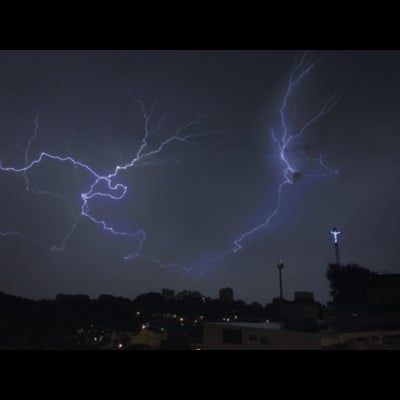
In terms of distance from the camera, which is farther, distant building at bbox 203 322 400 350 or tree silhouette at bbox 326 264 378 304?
tree silhouette at bbox 326 264 378 304

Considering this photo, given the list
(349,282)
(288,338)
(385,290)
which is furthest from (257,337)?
(349,282)

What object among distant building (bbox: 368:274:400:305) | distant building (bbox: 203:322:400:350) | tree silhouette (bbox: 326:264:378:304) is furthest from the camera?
tree silhouette (bbox: 326:264:378:304)

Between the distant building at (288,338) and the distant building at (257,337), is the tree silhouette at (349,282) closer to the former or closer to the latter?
the distant building at (288,338)

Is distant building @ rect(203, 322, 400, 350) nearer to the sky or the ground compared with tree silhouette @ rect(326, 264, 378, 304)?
nearer to the ground

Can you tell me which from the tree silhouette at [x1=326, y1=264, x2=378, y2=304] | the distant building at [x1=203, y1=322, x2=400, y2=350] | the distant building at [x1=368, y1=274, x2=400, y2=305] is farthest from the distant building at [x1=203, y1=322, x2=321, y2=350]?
the tree silhouette at [x1=326, y1=264, x2=378, y2=304]

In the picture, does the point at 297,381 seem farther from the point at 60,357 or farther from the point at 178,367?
the point at 60,357

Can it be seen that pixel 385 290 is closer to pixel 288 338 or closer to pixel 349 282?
pixel 349 282

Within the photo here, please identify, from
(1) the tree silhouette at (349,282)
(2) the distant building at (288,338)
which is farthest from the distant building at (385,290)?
(2) the distant building at (288,338)

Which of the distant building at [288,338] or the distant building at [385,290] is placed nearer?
the distant building at [288,338]

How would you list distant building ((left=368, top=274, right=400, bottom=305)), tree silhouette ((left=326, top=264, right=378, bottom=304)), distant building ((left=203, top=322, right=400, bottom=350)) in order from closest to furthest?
1. distant building ((left=203, top=322, right=400, bottom=350))
2. distant building ((left=368, top=274, right=400, bottom=305))
3. tree silhouette ((left=326, top=264, right=378, bottom=304))

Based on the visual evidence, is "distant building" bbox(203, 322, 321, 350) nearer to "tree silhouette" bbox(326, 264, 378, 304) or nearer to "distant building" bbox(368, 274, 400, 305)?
"distant building" bbox(368, 274, 400, 305)
